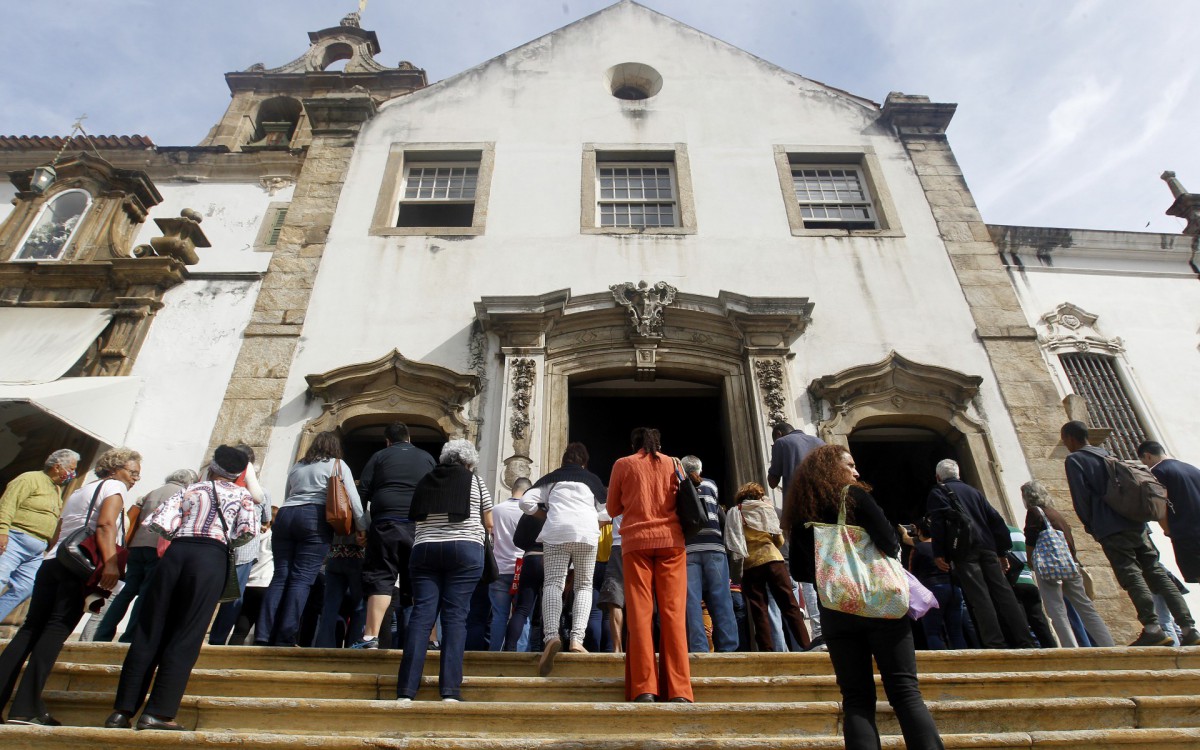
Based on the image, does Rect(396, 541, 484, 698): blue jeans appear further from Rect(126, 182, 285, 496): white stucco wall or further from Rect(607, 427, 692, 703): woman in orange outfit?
Rect(126, 182, 285, 496): white stucco wall

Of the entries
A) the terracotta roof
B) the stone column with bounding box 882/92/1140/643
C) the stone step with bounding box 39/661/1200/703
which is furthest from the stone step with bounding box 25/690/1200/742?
the terracotta roof

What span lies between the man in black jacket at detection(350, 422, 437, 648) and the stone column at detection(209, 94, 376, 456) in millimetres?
3533

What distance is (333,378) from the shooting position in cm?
798

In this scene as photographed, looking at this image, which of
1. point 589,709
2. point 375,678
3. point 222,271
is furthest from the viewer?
point 222,271

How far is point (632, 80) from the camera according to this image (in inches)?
453

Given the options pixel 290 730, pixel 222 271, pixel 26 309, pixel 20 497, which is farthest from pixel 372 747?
pixel 26 309

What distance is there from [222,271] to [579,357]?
5042 millimetres

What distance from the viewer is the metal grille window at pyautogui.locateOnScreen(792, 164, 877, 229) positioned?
987cm

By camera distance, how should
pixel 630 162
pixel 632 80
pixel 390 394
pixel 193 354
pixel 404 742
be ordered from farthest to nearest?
pixel 632 80, pixel 630 162, pixel 193 354, pixel 390 394, pixel 404 742

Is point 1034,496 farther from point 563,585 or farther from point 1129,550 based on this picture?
point 563,585

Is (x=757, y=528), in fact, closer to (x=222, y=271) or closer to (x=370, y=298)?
(x=370, y=298)

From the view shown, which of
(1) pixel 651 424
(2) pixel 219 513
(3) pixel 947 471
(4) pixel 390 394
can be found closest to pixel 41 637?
(2) pixel 219 513

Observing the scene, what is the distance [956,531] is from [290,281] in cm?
771

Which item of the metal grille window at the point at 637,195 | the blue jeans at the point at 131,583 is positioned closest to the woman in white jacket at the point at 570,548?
the blue jeans at the point at 131,583
